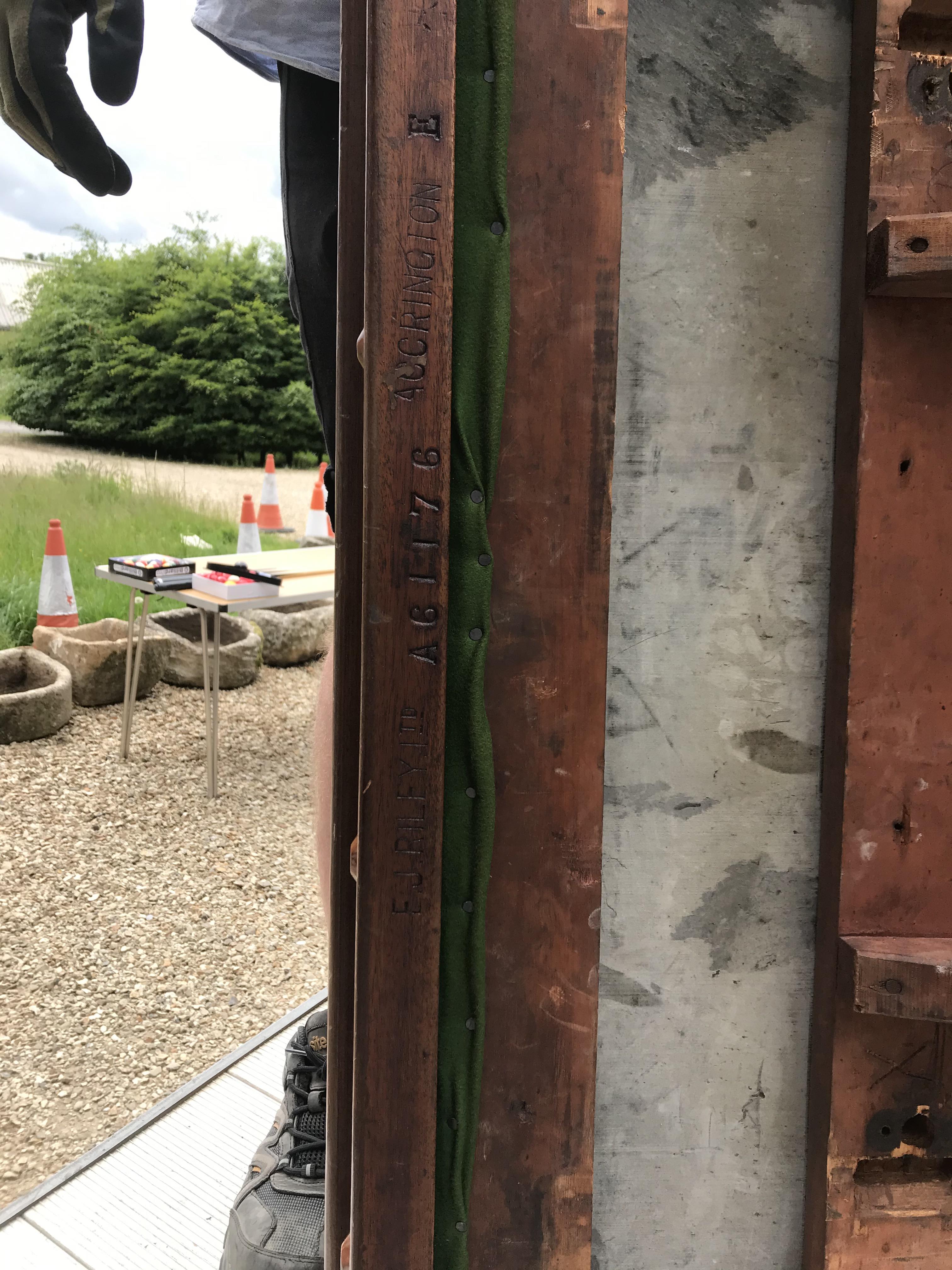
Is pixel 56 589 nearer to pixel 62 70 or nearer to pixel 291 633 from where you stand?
pixel 291 633

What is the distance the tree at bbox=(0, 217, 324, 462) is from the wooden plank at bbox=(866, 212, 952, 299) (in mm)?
5460

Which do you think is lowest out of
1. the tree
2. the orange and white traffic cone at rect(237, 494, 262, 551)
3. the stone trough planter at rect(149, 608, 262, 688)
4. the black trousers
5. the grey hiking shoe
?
the grey hiking shoe

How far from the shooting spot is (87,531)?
559cm

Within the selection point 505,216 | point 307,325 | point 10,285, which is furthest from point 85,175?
point 10,285

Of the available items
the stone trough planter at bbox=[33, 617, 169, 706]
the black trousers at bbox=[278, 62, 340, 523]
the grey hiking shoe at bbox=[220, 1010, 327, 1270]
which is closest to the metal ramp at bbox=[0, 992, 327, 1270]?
the grey hiking shoe at bbox=[220, 1010, 327, 1270]

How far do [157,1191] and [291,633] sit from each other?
11.6ft

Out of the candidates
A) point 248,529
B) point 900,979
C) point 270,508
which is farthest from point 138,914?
point 270,508

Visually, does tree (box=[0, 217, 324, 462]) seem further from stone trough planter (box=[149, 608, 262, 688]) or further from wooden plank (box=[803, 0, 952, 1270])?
wooden plank (box=[803, 0, 952, 1270])

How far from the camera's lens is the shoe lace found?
122 centimetres

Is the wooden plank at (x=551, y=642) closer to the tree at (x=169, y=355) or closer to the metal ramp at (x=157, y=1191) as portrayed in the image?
the metal ramp at (x=157, y=1191)

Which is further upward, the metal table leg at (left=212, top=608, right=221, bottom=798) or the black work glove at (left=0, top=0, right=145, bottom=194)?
the black work glove at (left=0, top=0, right=145, bottom=194)

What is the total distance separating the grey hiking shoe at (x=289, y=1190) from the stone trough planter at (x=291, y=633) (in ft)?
11.1

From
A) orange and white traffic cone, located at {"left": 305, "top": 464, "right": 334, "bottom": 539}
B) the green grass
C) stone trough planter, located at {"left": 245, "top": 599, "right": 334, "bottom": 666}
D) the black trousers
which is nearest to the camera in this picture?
the black trousers

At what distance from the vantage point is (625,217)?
754mm
